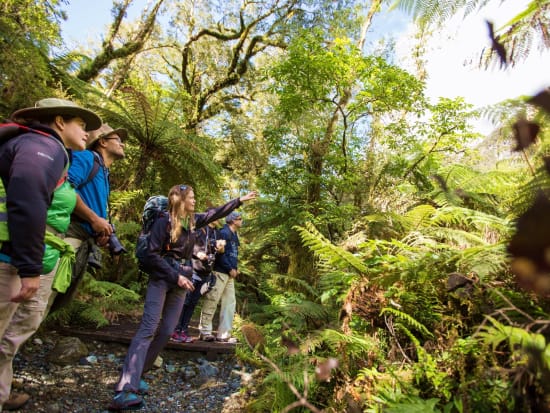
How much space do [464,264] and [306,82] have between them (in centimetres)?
653

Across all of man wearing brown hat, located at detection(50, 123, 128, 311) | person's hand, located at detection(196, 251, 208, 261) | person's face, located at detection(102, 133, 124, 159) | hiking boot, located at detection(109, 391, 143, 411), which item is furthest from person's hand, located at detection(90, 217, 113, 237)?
person's hand, located at detection(196, 251, 208, 261)

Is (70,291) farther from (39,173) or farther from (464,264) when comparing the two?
(464,264)

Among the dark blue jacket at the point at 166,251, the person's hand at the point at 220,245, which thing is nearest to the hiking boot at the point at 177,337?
the person's hand at the point at 220,245

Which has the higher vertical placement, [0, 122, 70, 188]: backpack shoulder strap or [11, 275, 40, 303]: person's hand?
[0, 122, 70, 188]: backpack shoulder strap

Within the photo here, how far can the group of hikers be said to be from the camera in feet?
6.06

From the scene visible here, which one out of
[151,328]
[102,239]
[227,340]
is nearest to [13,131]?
[102,239]

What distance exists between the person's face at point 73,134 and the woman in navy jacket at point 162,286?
1.08m

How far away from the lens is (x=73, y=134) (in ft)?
7.86

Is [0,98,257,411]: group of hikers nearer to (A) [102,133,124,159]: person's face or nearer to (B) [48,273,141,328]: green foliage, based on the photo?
(A) [102,133,124,159]: person's face

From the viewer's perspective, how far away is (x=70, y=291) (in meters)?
2.67

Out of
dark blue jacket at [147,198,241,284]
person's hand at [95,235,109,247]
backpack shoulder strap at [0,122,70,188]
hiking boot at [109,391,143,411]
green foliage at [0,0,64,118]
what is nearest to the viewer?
backpack shoulder strap at [0,122,70,188]

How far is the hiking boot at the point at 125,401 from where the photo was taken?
9.34ft

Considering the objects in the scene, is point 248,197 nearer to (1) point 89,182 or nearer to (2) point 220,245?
(2) point 220,245

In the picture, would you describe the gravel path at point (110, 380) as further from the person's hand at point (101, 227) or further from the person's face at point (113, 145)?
the person's face at point (113, 145)
